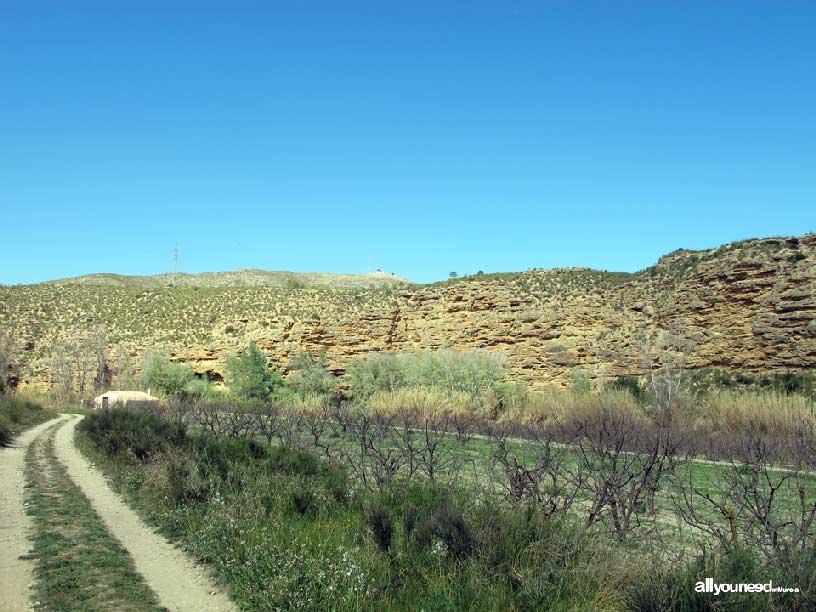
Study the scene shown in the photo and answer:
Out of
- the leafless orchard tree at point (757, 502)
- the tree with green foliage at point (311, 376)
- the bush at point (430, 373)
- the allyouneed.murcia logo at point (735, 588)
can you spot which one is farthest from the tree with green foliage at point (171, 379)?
the allyouneed.murcia logo at point (735, 588)

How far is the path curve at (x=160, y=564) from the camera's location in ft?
21.8

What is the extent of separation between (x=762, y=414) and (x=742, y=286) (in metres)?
18.2

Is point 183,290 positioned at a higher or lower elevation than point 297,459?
higher

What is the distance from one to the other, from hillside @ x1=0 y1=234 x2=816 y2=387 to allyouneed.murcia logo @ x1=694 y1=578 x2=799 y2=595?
31126 millimetres

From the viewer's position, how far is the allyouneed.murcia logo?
5.07 meters

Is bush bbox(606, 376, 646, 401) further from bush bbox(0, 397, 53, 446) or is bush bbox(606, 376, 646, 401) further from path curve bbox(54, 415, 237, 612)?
bush bbox(0, 397, 53, 446)

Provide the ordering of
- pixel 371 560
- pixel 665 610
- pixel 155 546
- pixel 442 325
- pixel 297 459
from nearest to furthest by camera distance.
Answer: pixel 665 610 < pixel 371 560 < pixel 155 546 < pixel 297 459 < pixel 442 325

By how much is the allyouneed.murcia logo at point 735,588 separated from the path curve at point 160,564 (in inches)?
176

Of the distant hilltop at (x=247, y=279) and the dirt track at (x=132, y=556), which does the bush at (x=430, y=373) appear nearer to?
the dirt track at (x=132, y=556)

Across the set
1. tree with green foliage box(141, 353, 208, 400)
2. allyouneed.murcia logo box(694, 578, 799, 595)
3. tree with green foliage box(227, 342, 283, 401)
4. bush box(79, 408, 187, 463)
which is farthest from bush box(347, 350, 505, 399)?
allyouneed.murcia logo box(694, 578, 799, 595)

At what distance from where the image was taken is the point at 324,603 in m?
5.87

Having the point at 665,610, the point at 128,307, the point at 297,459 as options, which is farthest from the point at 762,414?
the point at 128,307

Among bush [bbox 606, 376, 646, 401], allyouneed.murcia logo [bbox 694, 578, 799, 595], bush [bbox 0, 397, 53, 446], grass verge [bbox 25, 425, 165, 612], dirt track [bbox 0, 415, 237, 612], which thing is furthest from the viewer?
bush [bbox 606, 376, 646, 401]

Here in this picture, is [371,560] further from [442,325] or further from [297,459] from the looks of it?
[442,325]
